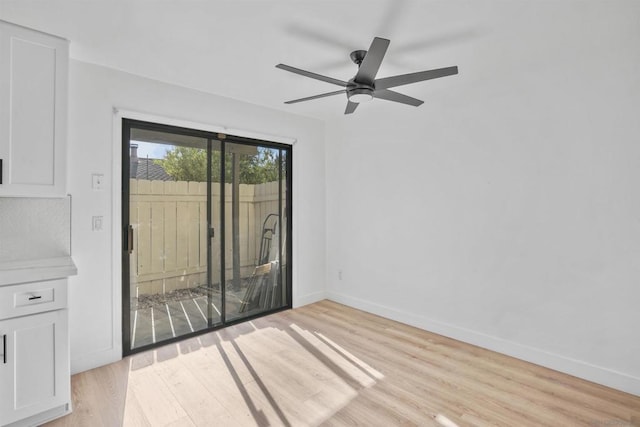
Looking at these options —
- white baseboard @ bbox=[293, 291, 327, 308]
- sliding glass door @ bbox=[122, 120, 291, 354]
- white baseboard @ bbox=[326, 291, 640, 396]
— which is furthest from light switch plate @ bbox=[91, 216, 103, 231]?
white baseboard @ bbox=[326, 291, 640, 396]

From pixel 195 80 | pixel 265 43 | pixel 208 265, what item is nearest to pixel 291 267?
pixel 208 265

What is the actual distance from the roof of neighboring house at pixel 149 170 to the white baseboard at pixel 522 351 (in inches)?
108

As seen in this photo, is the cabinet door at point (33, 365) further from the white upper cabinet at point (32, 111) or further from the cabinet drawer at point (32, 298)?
the white upper cabinet at point (32, 111)

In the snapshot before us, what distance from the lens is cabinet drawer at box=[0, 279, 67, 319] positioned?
6.25 ft

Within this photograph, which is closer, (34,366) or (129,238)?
(34,366)

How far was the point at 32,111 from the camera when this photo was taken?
216 centimetres

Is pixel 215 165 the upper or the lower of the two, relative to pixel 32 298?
upper

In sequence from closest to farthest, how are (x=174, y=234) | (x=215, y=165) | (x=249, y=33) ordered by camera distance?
(x=249, y=33) → (x=174, y=234) → (x=215, y=165)

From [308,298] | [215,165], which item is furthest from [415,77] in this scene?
[308,298]

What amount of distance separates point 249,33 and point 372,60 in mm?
897

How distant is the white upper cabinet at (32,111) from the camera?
6.82 ft

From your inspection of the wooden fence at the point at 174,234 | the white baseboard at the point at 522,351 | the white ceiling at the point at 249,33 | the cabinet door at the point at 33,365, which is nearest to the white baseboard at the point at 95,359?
the wooden fence at the point at 174,234

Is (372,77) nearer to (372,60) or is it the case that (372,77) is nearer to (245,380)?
(372,60)

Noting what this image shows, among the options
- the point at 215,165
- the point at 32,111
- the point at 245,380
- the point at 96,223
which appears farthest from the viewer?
the point at 215,165
